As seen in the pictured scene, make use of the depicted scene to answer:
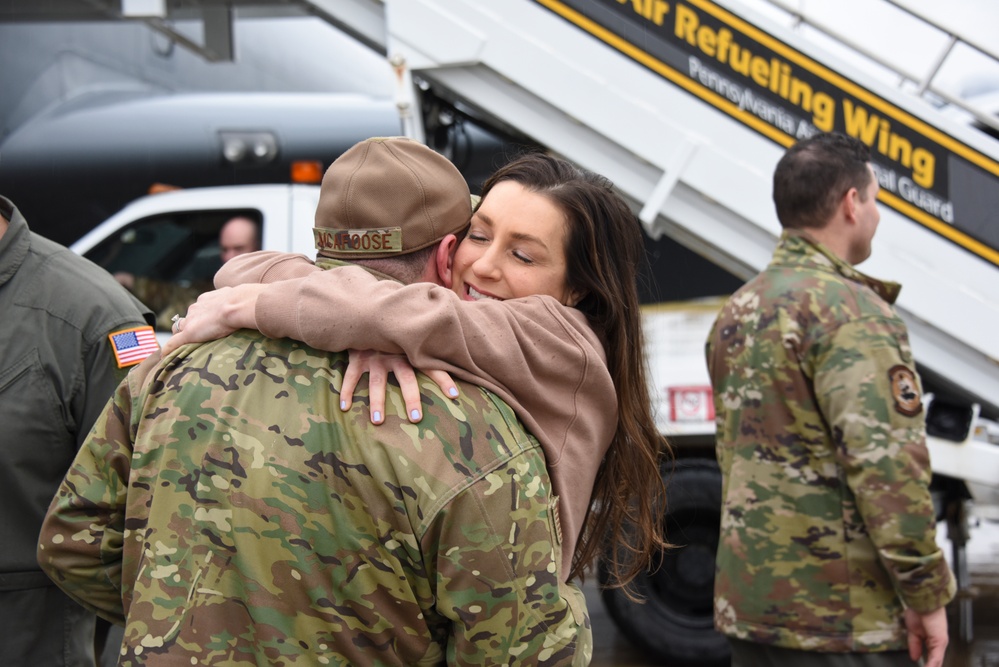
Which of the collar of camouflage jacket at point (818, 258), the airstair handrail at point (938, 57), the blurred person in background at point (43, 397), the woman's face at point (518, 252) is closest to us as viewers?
the woman's face at point (518, 252)

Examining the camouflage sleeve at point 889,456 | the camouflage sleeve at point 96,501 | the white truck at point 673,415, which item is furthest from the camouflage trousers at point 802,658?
the camouflage sleeve at point 96,501

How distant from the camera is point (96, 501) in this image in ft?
5.30

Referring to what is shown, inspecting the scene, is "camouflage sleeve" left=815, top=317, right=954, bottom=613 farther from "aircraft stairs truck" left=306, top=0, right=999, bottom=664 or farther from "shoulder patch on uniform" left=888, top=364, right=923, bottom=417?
"aircraft stairs truck" left=306, top=0, right=999, bottom=664

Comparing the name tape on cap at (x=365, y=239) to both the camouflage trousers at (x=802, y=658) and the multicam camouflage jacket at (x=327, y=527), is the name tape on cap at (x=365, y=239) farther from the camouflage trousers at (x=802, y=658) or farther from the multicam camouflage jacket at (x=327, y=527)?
the camouflage trousers at (x=802, y=658)

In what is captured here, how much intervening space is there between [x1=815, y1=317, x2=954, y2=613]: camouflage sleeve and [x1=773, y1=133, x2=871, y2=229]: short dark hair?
1.51 feet

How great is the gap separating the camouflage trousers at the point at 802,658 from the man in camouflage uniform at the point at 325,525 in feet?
Result: 4.60

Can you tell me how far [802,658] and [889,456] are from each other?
0.60m

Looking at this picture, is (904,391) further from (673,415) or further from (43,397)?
(673,415)

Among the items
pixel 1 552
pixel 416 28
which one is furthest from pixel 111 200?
pixel 1 552

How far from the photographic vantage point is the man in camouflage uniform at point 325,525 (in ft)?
4.75

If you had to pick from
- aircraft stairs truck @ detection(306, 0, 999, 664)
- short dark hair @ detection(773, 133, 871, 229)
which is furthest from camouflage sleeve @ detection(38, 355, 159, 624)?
aircraft stairs truck @ detection(306, 0, 999, 664)

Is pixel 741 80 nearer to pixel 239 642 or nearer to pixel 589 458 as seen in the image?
pixel 589 458

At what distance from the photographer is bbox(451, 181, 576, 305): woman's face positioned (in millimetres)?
1870

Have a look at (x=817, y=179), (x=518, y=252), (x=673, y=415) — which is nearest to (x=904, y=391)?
(x=817, y=179)
